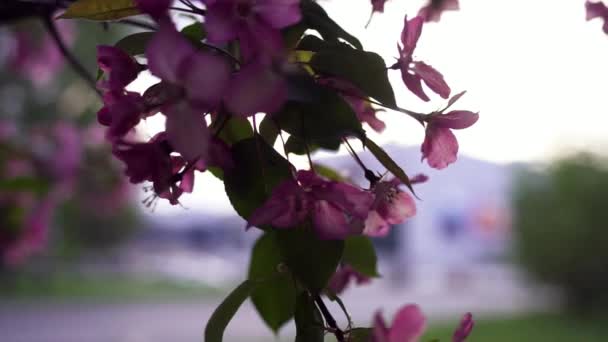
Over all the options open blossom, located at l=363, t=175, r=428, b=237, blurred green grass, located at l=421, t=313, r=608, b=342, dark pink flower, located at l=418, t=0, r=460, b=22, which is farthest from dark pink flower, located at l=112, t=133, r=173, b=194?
blurred green grass, located at l=421, t=313, r=608, b=342

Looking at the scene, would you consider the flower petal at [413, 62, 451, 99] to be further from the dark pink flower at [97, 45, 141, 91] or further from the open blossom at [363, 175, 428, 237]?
the dark pink flower at [97, 45, 141, 91]

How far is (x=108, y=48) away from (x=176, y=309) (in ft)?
19.6

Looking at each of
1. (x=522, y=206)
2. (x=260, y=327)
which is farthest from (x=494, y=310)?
(x=260, y=327)

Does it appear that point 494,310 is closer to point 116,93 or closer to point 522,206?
point 522,206

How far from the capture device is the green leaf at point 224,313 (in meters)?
0.37

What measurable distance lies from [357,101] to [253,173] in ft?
0.29

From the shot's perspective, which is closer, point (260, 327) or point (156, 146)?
point (156, 146)

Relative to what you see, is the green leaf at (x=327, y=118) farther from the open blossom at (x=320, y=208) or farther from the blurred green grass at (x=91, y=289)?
the blurred green grass at (x=91, y=289)

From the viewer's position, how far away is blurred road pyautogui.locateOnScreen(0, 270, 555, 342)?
4.78 m

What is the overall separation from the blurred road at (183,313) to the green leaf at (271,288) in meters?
3.62

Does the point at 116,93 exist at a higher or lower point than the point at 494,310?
higher

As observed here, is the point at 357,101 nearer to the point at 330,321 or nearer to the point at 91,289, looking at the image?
the point at 330,321

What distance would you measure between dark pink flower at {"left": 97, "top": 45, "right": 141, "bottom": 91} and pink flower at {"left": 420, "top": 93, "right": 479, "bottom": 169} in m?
0.16

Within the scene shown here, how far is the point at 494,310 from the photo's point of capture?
5.69 m
